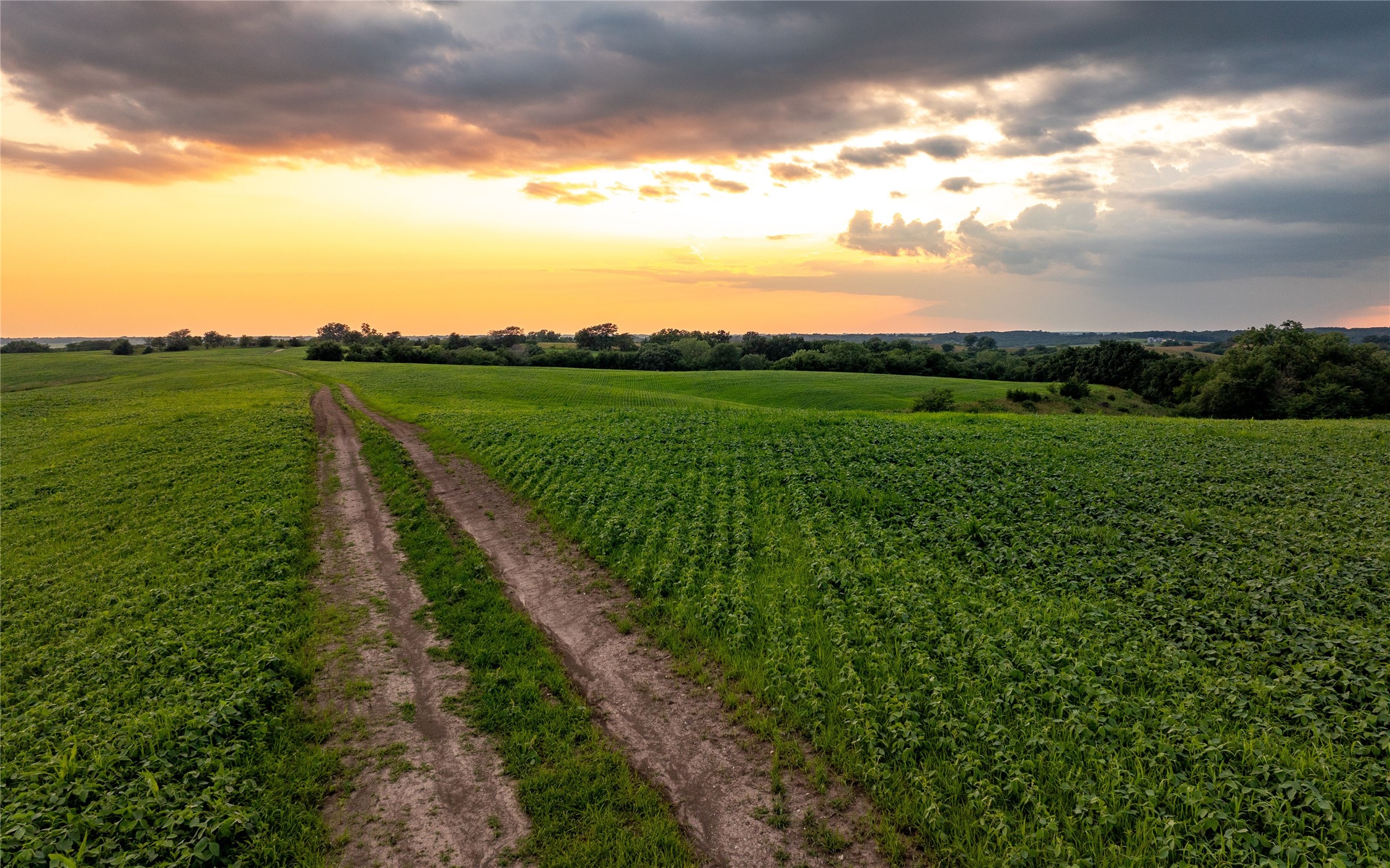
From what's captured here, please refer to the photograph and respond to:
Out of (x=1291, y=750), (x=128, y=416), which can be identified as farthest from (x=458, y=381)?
(x=1291, y=750)

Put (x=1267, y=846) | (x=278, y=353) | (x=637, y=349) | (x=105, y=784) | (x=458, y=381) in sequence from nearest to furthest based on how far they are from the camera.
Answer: (x=1267, y=846) < (x=105, y=784) < (x=458, y=381) < (x=278, y=353) < (x=637, y=349)

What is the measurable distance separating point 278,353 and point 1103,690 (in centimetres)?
15020

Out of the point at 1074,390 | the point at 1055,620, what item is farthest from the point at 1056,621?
the point at 1074,390

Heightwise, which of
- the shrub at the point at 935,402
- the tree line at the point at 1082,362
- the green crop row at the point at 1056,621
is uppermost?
the tree line at the point at 1082,362

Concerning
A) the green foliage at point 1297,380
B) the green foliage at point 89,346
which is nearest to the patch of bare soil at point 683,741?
the green foliage at point 1297,380

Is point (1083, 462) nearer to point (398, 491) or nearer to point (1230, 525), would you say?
point (1230, 525)

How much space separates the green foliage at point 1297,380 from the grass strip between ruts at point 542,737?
8187 centimetres

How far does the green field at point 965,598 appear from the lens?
8.78 metres

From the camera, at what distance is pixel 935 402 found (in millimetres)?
68000

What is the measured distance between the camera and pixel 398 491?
2639 centimetres

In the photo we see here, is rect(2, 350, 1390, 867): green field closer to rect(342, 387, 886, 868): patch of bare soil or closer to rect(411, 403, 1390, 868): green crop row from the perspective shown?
rect(411, 403, 1390, 868): green crop row


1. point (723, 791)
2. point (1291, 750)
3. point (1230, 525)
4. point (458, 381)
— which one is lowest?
point (723, 791)

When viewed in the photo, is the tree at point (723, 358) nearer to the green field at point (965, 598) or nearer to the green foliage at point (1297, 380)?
the green foliage at point (1297, 380)

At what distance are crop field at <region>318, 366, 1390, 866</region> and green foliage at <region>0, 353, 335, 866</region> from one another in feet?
27.4
